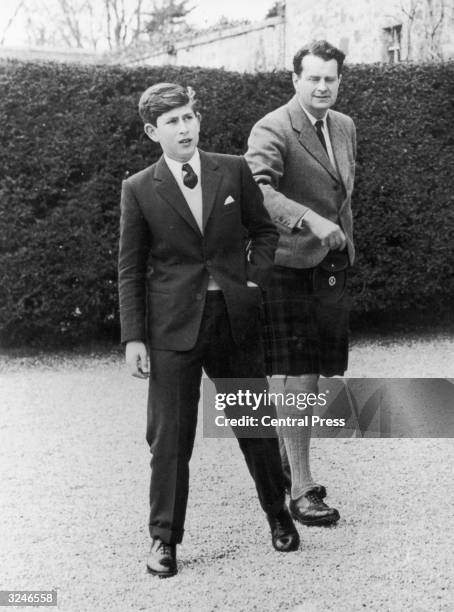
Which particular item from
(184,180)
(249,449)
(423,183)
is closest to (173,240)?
(184,180)

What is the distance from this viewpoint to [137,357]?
134 inches

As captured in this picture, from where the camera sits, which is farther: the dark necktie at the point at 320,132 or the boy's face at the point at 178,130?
the dark necktie at the point at 320,132

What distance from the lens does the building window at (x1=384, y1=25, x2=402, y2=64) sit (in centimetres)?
1216

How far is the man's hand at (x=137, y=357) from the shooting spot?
11.2 ft

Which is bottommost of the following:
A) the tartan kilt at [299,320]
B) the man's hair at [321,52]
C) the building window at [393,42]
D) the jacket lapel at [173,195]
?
the tartan kilt at [299,320]

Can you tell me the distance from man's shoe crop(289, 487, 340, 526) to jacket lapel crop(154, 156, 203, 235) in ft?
4.48

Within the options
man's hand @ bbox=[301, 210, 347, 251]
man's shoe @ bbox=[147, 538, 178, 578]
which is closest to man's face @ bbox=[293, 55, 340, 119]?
man's hand @ bbox=[301, 210, 347, 251]

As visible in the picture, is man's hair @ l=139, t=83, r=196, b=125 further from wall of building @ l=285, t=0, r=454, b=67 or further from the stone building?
wall of building @ l=285, t=0, r=454, b=67

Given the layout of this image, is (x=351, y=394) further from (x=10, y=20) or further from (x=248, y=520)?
(x=10, y=20)

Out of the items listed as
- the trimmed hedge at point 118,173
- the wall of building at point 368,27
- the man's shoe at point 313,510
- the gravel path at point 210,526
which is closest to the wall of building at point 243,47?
the wall of building at point 368,27

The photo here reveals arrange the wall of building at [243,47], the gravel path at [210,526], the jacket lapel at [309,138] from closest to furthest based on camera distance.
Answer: the gravel path at [210,526], the jacket lapel at [309,138], the wall of building at [243,47]

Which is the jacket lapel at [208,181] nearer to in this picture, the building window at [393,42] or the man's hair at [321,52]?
the man's hair at [321,52]

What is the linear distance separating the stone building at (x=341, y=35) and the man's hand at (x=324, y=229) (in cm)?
662

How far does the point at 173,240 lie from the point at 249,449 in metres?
0.85
